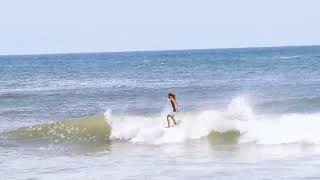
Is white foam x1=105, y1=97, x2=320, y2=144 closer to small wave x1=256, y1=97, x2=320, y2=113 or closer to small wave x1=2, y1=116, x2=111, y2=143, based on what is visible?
small wave x1=2, y1=116, x2=111, y2=143

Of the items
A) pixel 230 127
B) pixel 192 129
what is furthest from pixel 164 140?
pixel 230 127

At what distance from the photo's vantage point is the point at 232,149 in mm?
21438

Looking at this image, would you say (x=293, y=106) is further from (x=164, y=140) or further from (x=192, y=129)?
(x=164, y=140)

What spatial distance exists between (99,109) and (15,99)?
9247mm

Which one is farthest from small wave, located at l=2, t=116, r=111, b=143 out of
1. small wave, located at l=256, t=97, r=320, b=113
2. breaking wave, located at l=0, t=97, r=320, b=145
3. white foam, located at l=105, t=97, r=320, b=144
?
small wave, located at l=256, t=97, r=320, b=113

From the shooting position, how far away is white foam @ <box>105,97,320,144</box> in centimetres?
2338

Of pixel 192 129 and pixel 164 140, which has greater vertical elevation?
pixel 192 129

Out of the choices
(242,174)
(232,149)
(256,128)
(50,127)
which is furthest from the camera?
(50,127)

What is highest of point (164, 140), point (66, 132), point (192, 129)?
point (66, 132)

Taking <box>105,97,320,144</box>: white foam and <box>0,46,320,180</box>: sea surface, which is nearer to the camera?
<box>0,46,320,180</box>: sea surface

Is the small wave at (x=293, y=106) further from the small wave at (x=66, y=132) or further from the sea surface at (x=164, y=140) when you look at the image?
the small wave at (x=66, y=132)

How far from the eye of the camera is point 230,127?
83.2 ft

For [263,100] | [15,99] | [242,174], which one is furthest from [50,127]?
[15,99]

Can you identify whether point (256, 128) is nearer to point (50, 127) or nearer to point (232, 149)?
point (232, 149)
